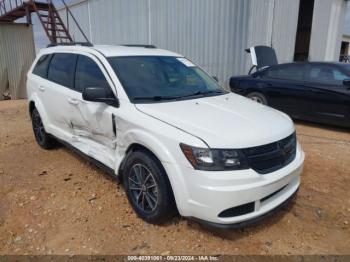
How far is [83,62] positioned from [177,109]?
5.48ft

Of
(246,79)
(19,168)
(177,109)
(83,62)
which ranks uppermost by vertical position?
(83,62)

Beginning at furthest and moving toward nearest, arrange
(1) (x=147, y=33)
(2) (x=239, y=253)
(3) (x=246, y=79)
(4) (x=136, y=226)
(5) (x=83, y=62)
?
(1) (x=147, y=33), (3) (x=246, y=79), (5) (x=83, y=62), (4) (x=136, y=226), (2) (x=239, y=253)

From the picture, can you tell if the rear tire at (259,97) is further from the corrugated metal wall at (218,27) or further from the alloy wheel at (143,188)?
the alloy wheel at (143,188)

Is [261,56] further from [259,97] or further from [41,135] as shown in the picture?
[41,135]

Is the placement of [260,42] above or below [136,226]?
above

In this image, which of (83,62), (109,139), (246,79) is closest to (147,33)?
(246,79)

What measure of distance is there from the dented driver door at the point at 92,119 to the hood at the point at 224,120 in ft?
1.79

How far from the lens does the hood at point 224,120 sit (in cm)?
256

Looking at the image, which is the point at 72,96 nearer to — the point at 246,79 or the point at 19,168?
the point at 19,168

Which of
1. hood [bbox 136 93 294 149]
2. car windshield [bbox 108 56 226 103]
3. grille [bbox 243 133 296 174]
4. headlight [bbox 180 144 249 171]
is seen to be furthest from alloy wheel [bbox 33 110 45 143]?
grille [bbox 243 133 296 174]

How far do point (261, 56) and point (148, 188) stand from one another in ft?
22.7

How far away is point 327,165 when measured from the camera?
4.54m

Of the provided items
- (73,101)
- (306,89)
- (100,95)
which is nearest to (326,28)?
(306,89)

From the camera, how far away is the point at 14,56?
1205cm
